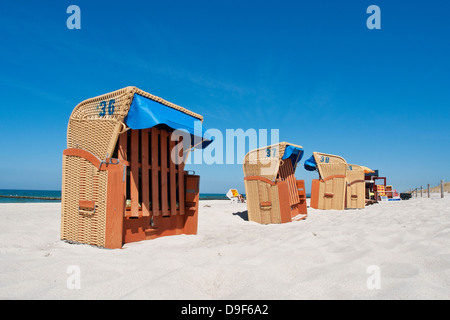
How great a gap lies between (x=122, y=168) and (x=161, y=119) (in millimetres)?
897

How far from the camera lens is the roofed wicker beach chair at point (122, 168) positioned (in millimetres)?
3920

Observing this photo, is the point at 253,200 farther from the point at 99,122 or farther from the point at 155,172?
the point at 99,122

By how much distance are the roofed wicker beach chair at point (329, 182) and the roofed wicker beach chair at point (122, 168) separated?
788 centimetres

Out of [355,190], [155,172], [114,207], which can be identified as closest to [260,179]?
[155,172]

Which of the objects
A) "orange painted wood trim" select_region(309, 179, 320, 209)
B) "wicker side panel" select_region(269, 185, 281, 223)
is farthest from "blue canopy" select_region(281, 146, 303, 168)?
"orange painted wood trim" select_region(309, 179, 320, 209)

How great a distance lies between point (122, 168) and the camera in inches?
156

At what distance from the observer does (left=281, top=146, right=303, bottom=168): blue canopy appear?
761cm

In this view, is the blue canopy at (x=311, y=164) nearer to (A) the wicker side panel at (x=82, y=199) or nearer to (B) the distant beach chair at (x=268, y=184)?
(B) the distant beach chair at (x=268, y=184)

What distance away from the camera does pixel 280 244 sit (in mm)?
3531

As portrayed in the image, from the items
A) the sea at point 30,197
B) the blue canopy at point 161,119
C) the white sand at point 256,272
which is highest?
the blue canopy at point 161,119

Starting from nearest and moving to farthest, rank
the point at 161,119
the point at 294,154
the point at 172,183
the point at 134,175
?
the point at 161,119 → the point at 134,175 → the point at 172,183 → the point at 294,154

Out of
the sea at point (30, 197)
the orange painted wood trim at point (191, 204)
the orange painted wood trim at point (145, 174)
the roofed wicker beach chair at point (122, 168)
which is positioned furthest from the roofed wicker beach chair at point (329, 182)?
the sea at point (30, 197)
